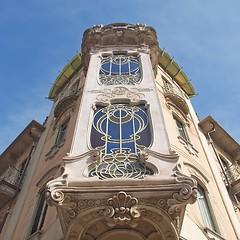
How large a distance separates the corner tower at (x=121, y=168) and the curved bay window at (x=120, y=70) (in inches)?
1.2

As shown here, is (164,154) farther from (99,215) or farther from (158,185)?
(99,215)

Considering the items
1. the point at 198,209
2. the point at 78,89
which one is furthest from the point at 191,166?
the point at 78,89

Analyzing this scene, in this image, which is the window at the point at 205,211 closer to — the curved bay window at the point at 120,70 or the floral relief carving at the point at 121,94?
the floral relief carving at the point at 121,94

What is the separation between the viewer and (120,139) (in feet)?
29.3

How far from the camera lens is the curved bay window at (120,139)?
786 cm

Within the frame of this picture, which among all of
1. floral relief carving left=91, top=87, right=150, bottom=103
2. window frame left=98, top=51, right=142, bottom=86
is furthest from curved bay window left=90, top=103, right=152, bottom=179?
window frame left=98, top=51, right=142, bottom=86

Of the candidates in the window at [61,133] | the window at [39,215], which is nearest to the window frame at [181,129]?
the window at [61,133]

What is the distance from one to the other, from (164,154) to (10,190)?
7405 mm

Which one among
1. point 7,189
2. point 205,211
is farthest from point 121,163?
point 7,189

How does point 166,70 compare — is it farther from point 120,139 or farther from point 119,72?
point 120,139

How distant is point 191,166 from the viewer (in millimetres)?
12055

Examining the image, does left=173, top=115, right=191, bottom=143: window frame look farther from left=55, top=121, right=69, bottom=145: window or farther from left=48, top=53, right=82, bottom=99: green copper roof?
left=48, top=53, right=82, bottom=99: green copper roof

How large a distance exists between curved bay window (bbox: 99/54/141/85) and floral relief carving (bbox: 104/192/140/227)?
18.0ft

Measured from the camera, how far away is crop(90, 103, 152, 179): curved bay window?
25.8ft
